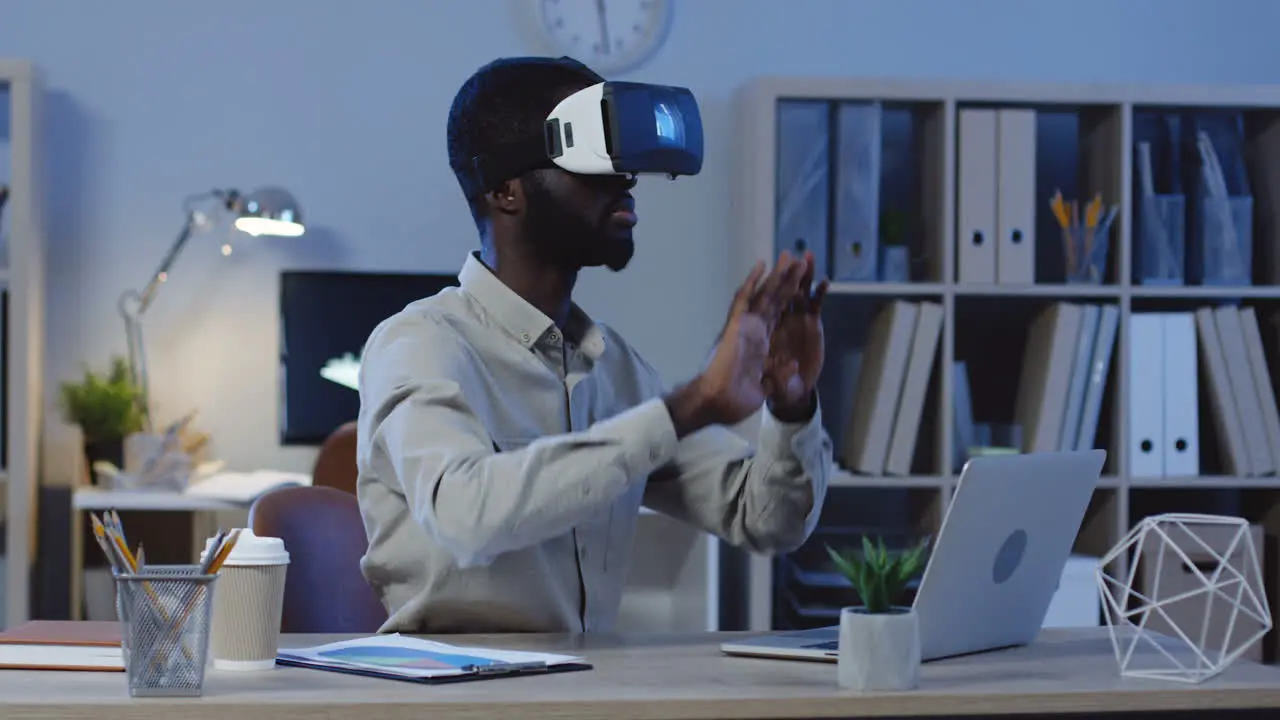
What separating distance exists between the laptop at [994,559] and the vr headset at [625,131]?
45 centimetres

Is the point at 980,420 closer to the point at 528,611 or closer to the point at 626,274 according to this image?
the point at 626,274

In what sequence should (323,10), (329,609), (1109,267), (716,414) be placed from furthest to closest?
(323,10) → (1109,267) → (329,609) → (716,414)

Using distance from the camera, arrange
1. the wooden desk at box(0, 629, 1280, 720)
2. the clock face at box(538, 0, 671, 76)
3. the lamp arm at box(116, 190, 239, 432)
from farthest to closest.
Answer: the clock face at box(538, 0, 671, 76)
the lamp arm at box(116, 190, 239, 432)
the wooden desk at box(0, 629, 1280, 720)

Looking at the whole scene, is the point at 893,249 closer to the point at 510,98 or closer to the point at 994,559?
the point at 510,98

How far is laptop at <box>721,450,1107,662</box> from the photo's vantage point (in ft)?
4.45

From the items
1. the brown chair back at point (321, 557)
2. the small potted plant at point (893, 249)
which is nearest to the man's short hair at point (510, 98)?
the brown chair back at point (321, 557)

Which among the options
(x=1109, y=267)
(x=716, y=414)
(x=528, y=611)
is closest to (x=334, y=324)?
(x=1109, y=267)

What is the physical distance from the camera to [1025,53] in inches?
152

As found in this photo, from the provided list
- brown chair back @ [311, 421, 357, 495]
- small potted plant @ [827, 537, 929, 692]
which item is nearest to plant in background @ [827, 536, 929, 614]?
small potted plant @ [827, 537, 929, 692]

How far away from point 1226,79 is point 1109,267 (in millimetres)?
763

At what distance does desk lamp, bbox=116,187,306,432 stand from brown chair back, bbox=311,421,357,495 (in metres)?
0.72

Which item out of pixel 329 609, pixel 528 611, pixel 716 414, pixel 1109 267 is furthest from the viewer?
pixel 1109 267

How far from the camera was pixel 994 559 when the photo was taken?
1.44 metres

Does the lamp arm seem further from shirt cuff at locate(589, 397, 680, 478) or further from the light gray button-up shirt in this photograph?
shirt cuff at locate(589, 397, 680, 478)
